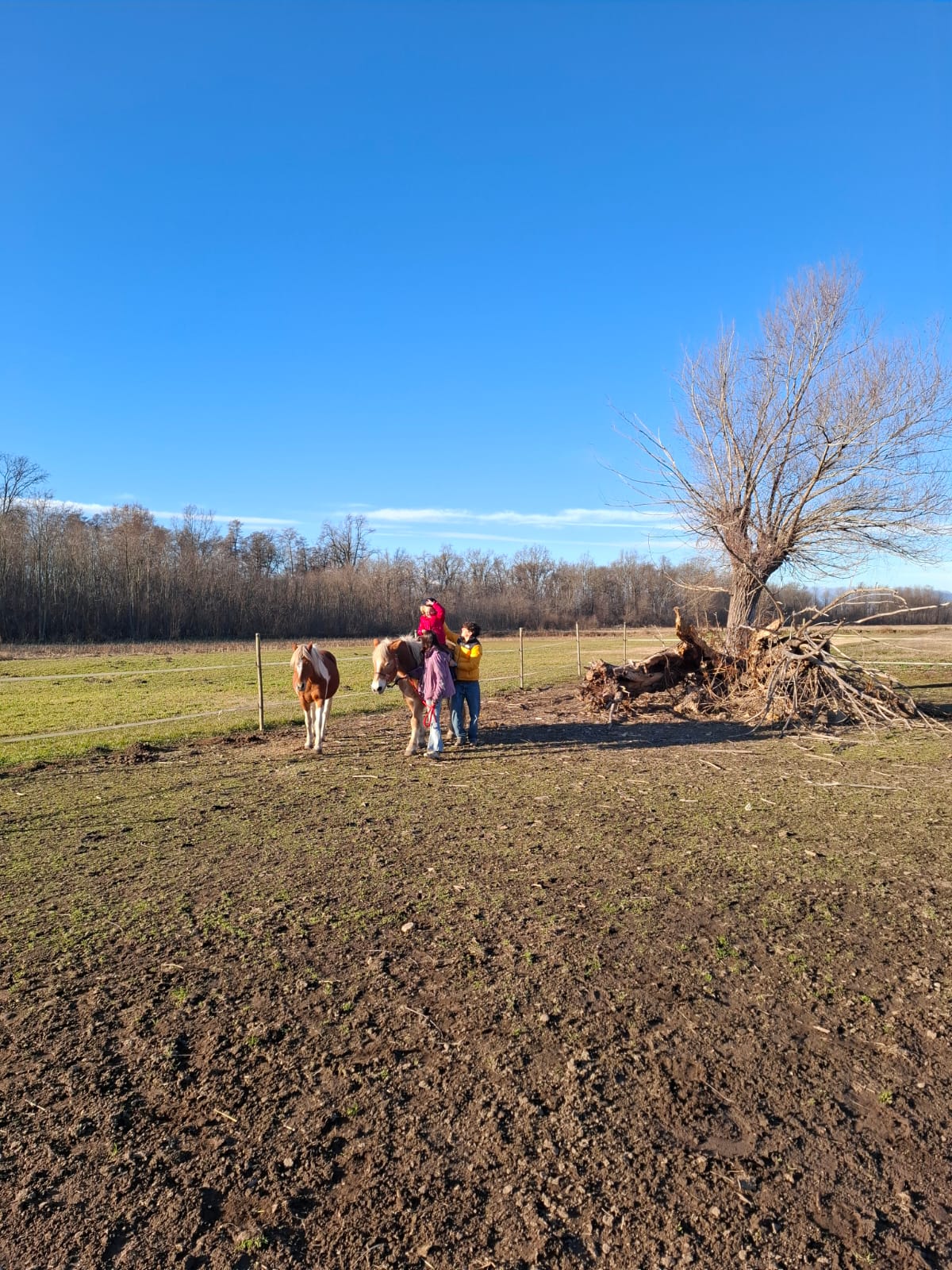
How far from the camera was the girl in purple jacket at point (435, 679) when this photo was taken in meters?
10.0

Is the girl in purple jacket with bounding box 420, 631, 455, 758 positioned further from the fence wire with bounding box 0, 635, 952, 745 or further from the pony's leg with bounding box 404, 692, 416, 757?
the fence wire with bounding box 0, 635, 952, 745

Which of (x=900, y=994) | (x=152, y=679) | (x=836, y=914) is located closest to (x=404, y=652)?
(x=836, y=914)

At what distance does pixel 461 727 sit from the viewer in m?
12.0

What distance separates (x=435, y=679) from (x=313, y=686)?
190 centimetres

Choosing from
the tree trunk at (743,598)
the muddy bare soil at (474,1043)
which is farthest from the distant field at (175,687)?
the muddy bare soil at (474,1043)

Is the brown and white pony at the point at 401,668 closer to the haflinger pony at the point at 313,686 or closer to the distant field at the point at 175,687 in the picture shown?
the haflinger pony at the point at 313,686

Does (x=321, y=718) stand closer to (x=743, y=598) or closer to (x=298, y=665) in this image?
(x=298, y=665)

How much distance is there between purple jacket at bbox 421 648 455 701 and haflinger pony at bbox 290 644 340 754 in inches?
60.5

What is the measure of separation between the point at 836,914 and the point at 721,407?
15.3 metres

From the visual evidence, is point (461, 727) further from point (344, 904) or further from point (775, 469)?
point (775, 469)

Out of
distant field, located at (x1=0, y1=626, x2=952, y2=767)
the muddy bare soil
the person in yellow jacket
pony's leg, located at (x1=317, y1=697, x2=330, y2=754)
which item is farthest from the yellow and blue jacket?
distant field, located at (x1=0, y1=626, x2=952, y2=767)

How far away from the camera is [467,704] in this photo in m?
11.7

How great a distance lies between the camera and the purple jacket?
10.0 meters

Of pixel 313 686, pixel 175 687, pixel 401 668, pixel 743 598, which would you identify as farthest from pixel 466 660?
pixel 175 687
